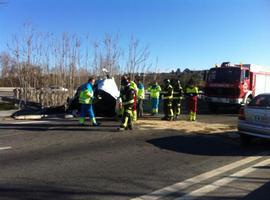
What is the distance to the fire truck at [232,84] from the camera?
890 inches

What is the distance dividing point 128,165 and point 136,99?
328 inches

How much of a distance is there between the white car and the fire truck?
446 inches

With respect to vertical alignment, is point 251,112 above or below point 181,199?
above

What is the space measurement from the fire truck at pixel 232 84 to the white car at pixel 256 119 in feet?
37.1

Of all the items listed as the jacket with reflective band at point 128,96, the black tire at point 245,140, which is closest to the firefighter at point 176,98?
the jacket with reflective band at point 128,96

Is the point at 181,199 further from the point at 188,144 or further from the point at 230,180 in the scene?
the point at 188,144

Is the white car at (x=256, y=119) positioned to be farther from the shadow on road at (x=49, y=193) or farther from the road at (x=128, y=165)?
the shadow on road at (x=49, y=193)

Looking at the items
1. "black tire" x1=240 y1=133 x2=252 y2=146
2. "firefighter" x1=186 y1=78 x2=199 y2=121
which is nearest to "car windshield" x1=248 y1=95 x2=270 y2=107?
"black tire" x1=240 y1=133 x2=252 y2=146

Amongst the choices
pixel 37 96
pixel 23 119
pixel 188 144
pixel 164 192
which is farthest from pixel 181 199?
pixel 37 96

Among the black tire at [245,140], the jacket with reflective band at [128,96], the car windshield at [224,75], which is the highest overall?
the car windshield at [224,75]

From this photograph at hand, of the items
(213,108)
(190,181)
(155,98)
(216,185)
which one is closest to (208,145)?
(190,181)

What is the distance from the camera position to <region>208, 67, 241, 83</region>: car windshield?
74.6 feet

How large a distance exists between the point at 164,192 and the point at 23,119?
36.7 ft

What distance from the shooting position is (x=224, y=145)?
11.4 m
